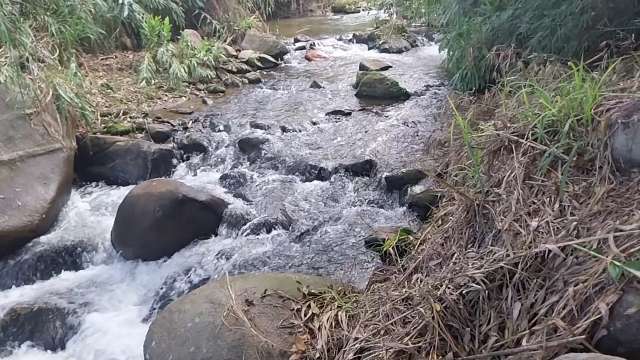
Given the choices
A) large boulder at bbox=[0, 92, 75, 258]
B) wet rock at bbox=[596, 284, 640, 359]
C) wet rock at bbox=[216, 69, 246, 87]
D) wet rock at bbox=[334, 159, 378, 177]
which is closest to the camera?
wet rock at bbox=[596, 284, 640, 359]

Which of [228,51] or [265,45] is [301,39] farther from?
[228,51]

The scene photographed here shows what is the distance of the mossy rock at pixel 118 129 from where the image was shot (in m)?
4.80

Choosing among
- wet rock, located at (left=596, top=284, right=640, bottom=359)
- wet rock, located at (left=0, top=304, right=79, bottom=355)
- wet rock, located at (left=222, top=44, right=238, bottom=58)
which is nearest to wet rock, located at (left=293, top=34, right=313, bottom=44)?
wet rock, located at (left=222, top=44, right=238, bottom=58)

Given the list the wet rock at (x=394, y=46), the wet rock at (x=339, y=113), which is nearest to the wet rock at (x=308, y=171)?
the wet rock at (x=339, y=113)

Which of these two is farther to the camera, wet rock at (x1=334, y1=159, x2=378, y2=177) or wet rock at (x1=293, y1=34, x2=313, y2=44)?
wet rock at (x1=293, y1=34, x2=313, y2=44)

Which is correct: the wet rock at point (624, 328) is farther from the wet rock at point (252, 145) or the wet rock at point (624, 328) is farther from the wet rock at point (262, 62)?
the wet rock at point (262, 62)

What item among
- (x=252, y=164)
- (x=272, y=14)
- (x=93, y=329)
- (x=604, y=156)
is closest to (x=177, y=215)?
(x=93, y=329)

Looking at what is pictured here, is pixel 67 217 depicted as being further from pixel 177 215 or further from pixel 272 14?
pixel 272 14

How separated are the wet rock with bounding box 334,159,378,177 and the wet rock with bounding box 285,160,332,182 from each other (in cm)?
15

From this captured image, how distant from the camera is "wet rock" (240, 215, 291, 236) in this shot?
12.2 feet

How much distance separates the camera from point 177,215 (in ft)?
11.7

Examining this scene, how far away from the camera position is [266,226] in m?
3.75

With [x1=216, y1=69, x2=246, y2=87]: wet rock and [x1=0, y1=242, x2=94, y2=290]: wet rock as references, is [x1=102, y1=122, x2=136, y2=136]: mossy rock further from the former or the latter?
[x1=216, y1=69, x2=246, y2=87]: wet rock

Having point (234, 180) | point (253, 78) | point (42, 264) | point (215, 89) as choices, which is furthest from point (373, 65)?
point (42, 264)
